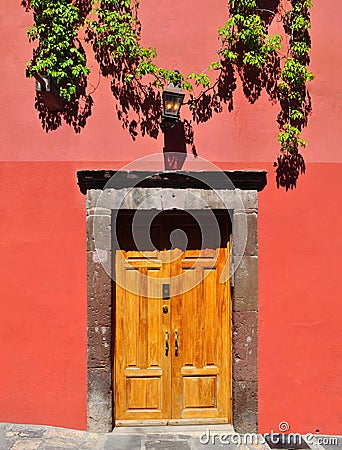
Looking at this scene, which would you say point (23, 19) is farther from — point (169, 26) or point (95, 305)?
point (95, 305)

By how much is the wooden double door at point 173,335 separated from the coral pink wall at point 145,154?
0.37 metres

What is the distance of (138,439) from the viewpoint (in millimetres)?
4547

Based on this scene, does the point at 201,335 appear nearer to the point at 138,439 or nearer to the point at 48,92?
the point at 138,439

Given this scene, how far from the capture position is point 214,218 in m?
4.81

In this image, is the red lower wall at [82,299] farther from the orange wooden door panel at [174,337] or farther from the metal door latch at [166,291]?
the metal door latch at [166,291]

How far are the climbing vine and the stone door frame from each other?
47 centimetres

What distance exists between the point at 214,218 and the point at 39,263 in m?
1.66

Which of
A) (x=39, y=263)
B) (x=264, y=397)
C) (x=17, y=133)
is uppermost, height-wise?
(x=17, y=133)

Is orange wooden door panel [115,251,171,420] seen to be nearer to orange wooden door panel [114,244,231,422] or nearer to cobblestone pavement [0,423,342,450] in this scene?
orange wooden door panel [114,244,231,422]

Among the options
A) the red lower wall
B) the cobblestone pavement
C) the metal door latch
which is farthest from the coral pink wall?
the metal door latch

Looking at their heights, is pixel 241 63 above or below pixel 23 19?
below

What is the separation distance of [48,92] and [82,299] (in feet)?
6.14

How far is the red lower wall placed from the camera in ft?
15.1

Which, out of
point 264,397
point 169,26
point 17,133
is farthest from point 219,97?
point 264,397
